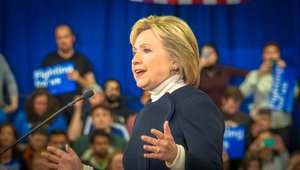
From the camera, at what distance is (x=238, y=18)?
19.4 feet

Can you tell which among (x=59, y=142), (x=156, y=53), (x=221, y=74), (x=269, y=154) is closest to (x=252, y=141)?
(x=269, y=154)

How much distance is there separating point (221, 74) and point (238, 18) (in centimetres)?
85

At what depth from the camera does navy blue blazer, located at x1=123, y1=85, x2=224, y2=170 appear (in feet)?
4.46

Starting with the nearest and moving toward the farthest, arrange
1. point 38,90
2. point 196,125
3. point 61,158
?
1. point 196,125
2. point 61,158
3. point 38,90

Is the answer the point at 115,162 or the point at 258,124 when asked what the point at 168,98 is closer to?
the point at 115,162

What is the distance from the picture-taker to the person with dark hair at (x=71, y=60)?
203 inches

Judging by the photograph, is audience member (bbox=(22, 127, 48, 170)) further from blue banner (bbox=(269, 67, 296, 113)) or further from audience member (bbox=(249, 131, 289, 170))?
blue banner (bbox=(269, 67, 296, 113))

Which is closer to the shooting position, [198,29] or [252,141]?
[252,141]

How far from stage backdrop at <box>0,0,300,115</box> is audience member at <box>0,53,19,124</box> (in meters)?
0.16

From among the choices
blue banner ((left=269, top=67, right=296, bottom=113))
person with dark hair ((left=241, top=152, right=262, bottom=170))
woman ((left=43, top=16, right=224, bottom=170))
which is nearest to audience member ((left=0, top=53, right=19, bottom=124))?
person with dark hair ((left=241, top=152, right=262, bottom=170))

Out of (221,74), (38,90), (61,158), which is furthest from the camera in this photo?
(221,74)

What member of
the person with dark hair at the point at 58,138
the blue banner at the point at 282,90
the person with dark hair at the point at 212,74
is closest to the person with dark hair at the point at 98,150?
the person with dark hair at the point at 58,138

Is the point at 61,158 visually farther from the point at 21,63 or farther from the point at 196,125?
the point at 21,63

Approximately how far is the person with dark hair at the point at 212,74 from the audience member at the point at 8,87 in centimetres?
161
